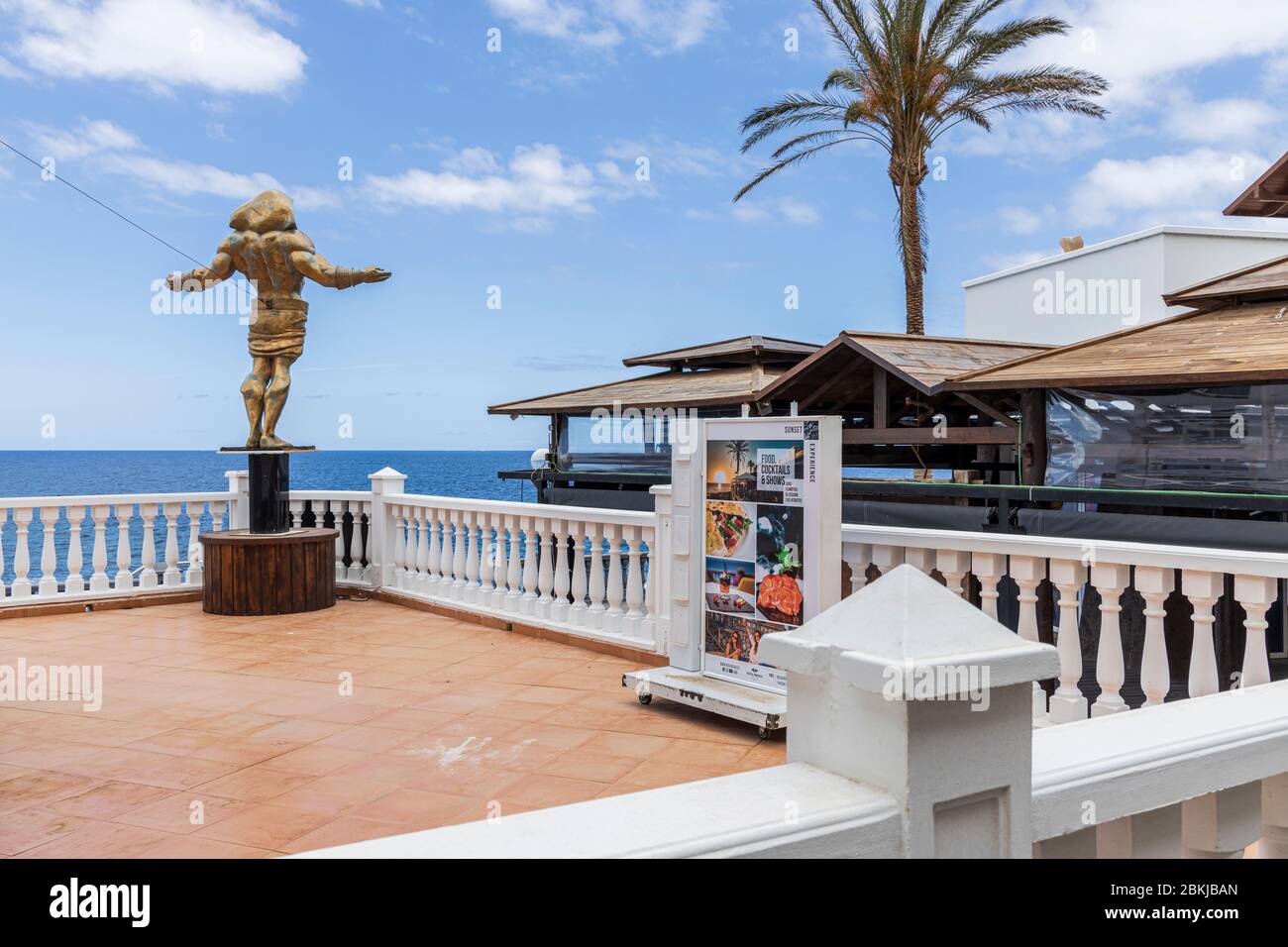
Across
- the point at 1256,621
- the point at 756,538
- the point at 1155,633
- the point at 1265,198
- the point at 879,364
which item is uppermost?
the point at 1265,198

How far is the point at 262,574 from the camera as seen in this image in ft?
29.4

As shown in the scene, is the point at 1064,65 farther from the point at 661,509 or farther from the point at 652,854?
the point at 652,854

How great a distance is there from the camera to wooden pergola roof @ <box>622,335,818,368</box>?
14.5m

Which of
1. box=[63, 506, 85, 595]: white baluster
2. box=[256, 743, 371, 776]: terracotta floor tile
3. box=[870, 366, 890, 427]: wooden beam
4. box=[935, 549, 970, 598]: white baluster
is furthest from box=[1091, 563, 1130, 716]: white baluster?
box=[63, 506, 85, 595]: white baluster

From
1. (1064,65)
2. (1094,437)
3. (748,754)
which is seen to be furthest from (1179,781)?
(1064,65)

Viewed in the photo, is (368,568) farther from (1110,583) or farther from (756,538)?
(1110,583)

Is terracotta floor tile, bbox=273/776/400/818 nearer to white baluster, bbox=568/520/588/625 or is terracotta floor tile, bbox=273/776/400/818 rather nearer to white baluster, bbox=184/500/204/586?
white baluster, bbox=568/520/588/625

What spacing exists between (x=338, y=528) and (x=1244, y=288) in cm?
959

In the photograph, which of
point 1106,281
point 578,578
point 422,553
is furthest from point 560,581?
point 1106,281

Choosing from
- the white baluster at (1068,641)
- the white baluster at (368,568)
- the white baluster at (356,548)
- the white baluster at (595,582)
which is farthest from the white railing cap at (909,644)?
the white baluster at (356,548)

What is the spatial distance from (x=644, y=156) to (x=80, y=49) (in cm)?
1193

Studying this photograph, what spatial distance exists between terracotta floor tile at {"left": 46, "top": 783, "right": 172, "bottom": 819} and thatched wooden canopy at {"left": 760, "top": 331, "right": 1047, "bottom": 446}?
7.73 m
